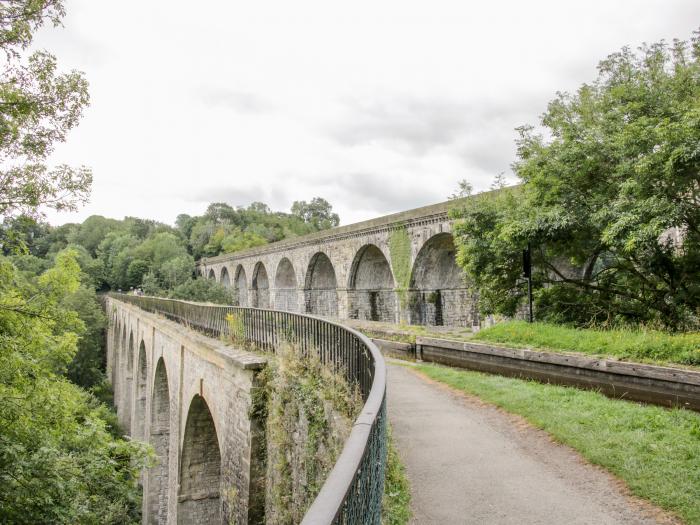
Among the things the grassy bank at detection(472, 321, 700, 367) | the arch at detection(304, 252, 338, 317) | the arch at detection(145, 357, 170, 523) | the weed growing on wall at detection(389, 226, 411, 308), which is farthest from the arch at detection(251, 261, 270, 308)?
the grassy bank at detection(472, 321, 700, 367)

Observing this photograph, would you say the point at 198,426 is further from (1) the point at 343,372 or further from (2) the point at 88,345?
(2) the point at 88,345

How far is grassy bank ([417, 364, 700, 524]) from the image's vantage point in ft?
11.7

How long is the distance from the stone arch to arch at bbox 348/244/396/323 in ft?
10.5

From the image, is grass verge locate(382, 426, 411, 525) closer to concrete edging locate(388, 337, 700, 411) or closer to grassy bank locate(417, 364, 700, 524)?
grassy bank locate(417, 364, 700, 524)

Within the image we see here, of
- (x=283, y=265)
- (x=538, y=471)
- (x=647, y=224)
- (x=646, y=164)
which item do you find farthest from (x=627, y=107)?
(x=283, y=265)

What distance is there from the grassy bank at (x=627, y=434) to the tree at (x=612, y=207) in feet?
9.44

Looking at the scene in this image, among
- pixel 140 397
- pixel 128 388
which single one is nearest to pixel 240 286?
pixel 128 388

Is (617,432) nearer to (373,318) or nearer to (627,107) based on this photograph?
(627,107)

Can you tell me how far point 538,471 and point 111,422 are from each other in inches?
918

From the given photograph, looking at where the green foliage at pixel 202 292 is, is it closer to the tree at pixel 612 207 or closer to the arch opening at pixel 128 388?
the arch opening at pixel 128 388

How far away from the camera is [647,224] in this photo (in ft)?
24.4

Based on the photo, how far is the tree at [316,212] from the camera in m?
93.3

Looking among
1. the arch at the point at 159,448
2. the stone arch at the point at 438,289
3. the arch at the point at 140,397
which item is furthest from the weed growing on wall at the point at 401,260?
the arch at the point at 140,397

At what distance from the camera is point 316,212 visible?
94.6m
